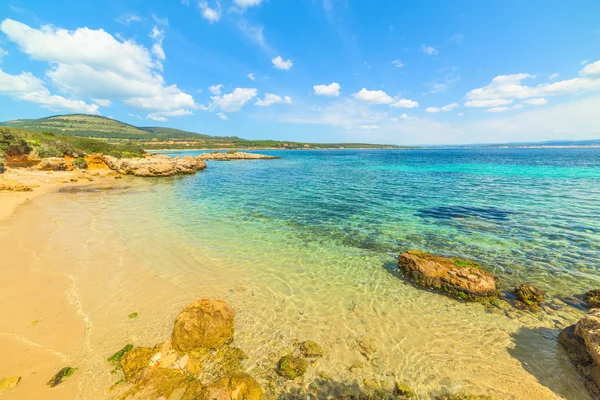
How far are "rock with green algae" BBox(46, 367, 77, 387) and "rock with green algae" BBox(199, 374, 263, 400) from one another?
9.28 ft

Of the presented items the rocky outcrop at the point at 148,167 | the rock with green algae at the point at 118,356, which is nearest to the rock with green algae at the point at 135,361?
the rock with green algae at the point at 118,356

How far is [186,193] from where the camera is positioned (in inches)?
914

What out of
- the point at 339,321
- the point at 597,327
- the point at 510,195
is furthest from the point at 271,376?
the point at 510,195

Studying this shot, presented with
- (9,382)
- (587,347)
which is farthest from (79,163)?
(587,347)

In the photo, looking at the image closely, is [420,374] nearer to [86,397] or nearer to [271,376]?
[271,376]

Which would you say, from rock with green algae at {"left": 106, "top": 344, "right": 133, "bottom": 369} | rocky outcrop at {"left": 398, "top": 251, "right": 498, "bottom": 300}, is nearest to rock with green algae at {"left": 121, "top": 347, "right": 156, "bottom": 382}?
rock with green algae at {"left": 106, "top": 344, "right": 133, "bottom": 369}

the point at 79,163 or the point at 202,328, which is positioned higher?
the point at 79,163

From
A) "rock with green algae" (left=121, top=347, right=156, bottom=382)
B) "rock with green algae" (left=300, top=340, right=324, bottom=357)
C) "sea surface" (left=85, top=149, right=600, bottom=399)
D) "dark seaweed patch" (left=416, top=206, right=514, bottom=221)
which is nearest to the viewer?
"rock with green algae" (left=121, top=347, right=156, bottom=382)

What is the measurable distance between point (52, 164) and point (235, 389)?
43.8 metres

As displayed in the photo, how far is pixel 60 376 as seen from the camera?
4461 mm

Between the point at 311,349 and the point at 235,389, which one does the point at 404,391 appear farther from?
the point at 235,389

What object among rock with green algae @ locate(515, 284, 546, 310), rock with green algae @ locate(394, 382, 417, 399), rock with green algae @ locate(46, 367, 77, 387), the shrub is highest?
the shrub

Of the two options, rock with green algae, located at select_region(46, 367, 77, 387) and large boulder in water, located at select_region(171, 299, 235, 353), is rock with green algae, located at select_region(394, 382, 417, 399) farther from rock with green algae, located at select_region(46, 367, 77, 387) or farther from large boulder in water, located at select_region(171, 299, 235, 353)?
rock with green algae, located at select_region(46, 367, 77, 387)

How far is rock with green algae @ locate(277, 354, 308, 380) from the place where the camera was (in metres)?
4.64
